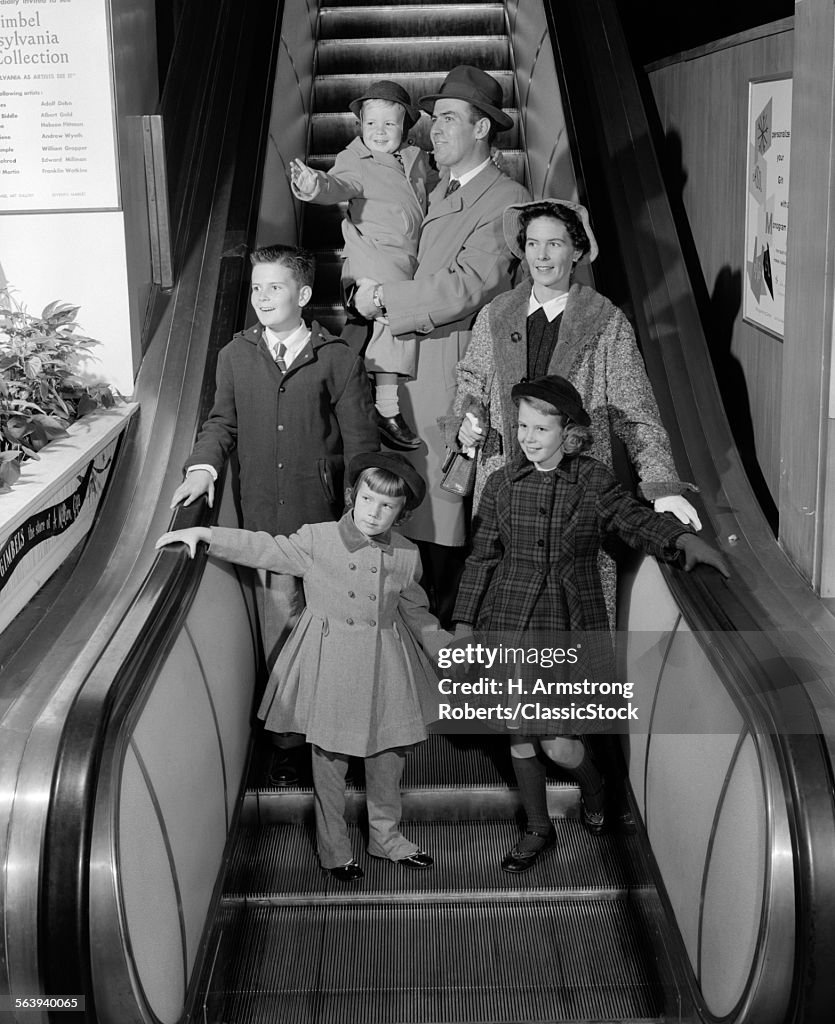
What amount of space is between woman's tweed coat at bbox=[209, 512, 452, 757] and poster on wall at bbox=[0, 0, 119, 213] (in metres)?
1.58

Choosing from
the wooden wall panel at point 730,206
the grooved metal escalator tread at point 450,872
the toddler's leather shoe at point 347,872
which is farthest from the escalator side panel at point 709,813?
the wooden wall panel at point 730,206

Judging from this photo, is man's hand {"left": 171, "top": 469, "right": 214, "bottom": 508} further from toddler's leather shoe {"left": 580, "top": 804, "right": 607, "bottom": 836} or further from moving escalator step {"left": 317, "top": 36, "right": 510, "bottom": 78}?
moving escalator step {"left": 317, "top": 36, "right": 510, "bottom": 78}

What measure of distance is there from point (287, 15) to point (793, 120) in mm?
2959

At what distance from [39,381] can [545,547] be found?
1739mm

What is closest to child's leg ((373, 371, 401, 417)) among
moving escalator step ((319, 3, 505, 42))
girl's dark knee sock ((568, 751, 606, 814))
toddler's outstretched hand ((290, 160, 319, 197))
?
toddler's outstretched hand ((290, 160, 319, 197))

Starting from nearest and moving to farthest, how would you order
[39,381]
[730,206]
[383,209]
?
1. [39,381]
2. [383,209]
3. [730,206]

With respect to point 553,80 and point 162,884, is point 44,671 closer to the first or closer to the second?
point 162,884

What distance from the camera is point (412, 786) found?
3428 mm

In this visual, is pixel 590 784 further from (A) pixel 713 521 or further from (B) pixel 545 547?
(A) pixel 713 521

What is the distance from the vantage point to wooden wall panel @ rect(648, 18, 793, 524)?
4.23 meters

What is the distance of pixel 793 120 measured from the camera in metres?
3.16

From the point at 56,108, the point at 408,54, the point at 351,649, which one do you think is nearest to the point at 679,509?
the point at 351,649

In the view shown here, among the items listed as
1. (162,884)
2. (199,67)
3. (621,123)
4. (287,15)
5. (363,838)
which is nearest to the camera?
(162,884)

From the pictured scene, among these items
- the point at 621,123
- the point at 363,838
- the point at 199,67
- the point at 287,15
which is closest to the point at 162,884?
the point at 363,838
